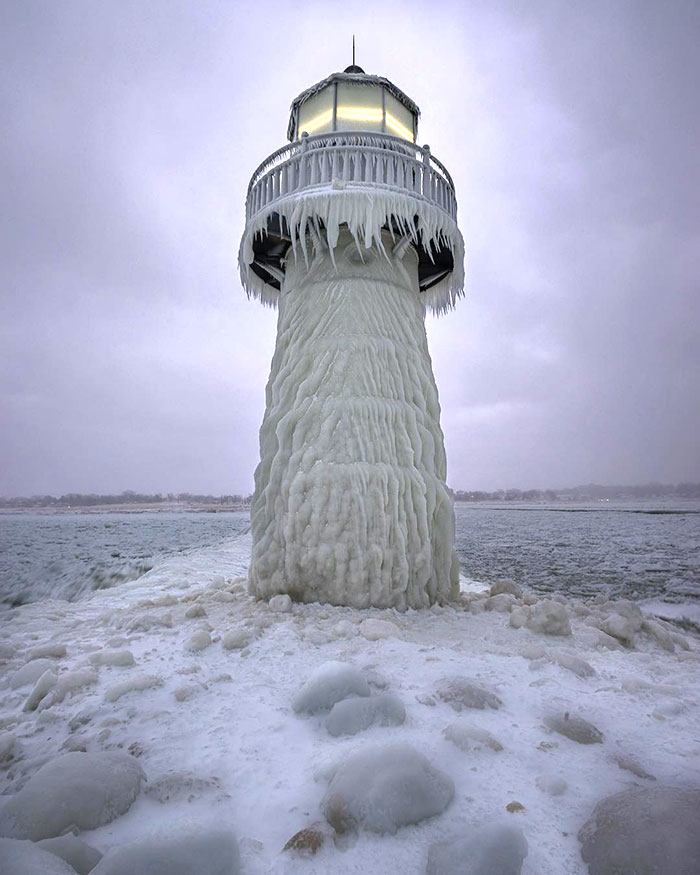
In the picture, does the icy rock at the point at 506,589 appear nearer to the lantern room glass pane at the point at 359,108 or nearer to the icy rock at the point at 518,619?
the icy rock at the point at 518,619

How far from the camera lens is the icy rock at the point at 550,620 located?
4309mm

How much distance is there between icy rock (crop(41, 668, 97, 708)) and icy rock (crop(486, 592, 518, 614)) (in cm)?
426

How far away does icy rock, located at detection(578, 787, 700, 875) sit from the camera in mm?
1535

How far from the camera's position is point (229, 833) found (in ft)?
5.54

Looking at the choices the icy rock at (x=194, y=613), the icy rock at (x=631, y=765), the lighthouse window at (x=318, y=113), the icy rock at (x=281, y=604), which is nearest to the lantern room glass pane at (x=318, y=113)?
the lighthouse window at (x=318, y=113)

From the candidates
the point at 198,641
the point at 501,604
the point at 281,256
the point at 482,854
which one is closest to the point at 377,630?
the point at 198,641

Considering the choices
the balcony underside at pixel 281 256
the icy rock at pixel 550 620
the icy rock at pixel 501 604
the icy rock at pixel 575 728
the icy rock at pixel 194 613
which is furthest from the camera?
the balcony underside at pixel 281 256

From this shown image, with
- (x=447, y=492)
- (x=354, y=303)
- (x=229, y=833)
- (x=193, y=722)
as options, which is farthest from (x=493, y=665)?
(x=354, y=303)

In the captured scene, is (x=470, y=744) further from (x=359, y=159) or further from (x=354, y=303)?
(x=359, y=159)

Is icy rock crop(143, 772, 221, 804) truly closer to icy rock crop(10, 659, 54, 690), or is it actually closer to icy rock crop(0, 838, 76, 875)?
icy rock crop(0, 838, 76, 875)

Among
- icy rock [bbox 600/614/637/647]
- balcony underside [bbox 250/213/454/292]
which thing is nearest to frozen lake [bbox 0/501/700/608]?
icy rock [bbox 600/614/637/647]

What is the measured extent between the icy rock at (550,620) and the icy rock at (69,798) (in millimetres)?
3574

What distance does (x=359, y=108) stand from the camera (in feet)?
24.8

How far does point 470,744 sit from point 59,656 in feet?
10.7
